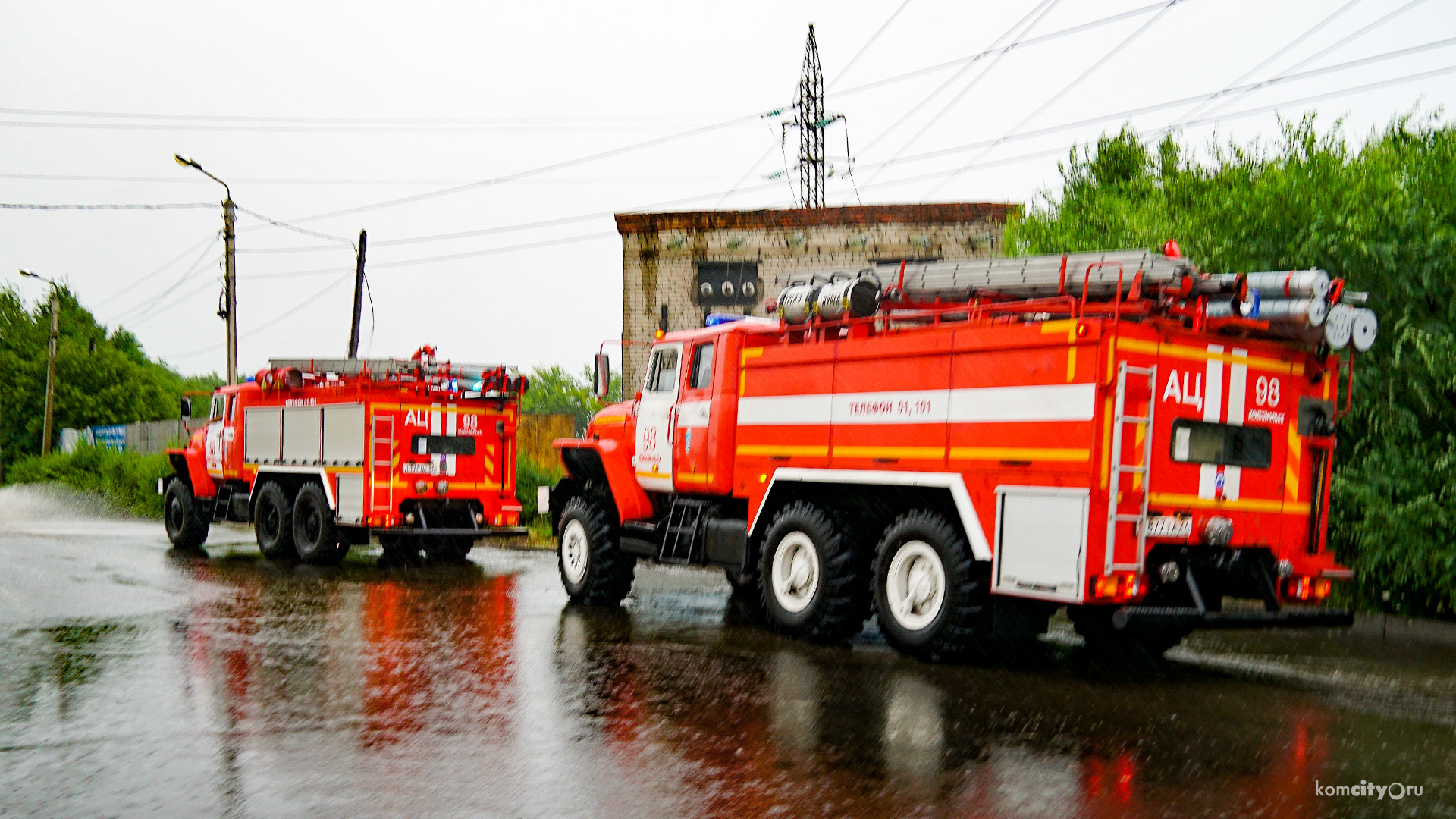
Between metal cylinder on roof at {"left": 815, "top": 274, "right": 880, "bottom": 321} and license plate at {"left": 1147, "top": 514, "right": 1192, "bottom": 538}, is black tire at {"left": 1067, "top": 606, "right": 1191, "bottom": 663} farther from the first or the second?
metal cylinder on roof at {"left": 815, "top": 274, "right": 880, "bottom": 321}

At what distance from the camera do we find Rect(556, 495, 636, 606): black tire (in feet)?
42.0

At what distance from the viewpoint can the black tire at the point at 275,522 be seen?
18.1m

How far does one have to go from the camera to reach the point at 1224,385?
889 centimetres

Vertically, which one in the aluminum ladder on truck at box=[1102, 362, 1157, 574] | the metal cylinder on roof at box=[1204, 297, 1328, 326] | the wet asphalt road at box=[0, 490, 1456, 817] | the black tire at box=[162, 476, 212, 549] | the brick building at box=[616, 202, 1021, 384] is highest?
the brick building at box=[616, 202, 1021, 384]

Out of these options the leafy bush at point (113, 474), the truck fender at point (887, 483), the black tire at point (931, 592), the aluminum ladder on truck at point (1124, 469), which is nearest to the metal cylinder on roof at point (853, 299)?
the truck fender at point (887, 483)

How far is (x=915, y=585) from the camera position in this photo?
31.0 ft

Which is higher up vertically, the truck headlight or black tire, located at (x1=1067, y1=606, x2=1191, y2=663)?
the truck headlight

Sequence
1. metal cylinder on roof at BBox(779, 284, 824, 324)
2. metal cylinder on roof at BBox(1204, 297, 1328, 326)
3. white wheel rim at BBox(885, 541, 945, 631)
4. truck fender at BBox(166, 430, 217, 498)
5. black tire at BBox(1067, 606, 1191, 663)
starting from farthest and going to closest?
truck fender at BBox(166, 430, 217, 498), metal cylinder on roof at BBox(779, 284, 824, 324), black tire at BBox(1067, 606, 1191, 663), white wheel rim at BBox(885, 541, 945, 631), metal cylinder on roof at BBox(1204, 297, 1328, 326)

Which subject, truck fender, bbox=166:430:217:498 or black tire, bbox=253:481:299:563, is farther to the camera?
truck fender, bbox=166:430:217:498

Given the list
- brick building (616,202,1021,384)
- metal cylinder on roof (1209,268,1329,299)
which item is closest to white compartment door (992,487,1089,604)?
Answer: metal cylinder on roof (1209,268,1329,299)

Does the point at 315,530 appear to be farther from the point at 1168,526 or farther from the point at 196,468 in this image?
the point at 1168,526

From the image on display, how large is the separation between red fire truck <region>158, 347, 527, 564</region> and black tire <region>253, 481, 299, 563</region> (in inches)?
0.6

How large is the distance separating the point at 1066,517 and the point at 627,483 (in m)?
5.57

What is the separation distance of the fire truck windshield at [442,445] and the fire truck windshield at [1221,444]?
36.6 ft
